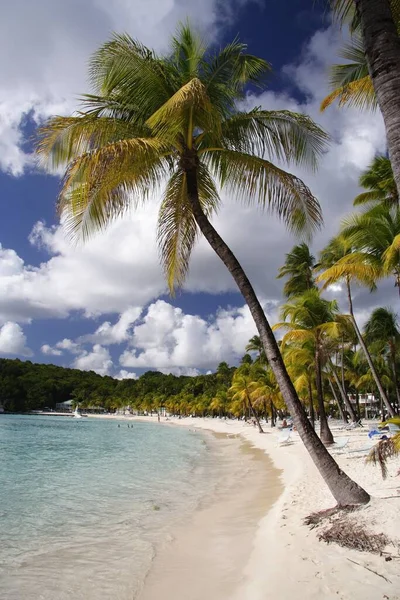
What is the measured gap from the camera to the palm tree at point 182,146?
20.7 feet

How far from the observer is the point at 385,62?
336 centimetres

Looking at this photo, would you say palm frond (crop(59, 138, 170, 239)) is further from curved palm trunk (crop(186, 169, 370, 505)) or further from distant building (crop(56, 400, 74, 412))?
distant building (crop(56, 400, 74, 412))

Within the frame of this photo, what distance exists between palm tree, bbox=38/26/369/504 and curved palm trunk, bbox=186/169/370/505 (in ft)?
0.05

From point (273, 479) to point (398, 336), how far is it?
18.1m

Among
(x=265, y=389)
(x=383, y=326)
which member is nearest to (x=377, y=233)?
(x=383, y=326)

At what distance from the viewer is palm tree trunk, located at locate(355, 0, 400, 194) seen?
10.7 ft

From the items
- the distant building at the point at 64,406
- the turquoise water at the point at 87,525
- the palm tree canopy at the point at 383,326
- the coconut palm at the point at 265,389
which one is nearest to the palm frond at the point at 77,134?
the turquoise water at the point at 87,525

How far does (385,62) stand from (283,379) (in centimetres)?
435

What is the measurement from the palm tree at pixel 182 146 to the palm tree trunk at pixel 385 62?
2.69 meters

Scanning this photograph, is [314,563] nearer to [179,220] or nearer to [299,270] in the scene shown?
[179,220]

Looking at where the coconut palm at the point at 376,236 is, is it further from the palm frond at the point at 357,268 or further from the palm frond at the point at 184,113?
the palm frond at the point at 184,113

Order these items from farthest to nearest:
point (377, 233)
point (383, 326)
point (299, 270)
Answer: point (299, 270), point (383, 326), point (377, 233)

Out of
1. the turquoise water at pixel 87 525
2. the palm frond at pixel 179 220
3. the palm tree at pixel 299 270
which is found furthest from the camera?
the palm tree at pixel 299 270

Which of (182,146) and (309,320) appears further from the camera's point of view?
(309,320)
